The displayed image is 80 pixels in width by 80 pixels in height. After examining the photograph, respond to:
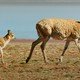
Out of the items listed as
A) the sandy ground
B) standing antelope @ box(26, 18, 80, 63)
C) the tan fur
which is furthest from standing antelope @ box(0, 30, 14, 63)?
the tan fur

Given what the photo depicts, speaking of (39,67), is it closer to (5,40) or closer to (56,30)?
(56,30)

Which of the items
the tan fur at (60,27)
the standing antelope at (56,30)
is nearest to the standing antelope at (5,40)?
the standing antelope at (56,30)

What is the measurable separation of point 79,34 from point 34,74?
13.4 ft

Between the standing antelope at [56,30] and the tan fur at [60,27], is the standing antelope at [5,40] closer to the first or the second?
the standing antelope at [56,30]

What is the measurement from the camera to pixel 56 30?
18797mm

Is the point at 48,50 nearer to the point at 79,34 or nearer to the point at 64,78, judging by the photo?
the point at 79,34

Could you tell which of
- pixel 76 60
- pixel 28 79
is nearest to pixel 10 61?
pixel 76 60

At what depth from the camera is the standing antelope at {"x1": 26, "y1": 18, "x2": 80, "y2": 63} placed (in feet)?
60.5

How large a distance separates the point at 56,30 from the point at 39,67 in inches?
76.8

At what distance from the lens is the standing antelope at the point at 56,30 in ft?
60.5

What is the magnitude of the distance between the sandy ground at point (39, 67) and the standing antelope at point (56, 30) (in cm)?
67

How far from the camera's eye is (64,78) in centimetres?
1539

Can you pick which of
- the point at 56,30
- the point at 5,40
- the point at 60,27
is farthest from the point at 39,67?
the point at 5,40

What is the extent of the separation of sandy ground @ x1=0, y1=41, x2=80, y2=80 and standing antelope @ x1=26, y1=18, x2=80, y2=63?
67 cm
